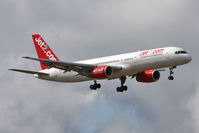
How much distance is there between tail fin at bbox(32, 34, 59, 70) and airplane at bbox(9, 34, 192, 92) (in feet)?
17.0

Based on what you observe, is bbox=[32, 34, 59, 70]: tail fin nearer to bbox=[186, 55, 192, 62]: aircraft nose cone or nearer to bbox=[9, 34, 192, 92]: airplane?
bbox=[9, 34, 192, 92]: airplane

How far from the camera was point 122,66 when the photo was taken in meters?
85.6

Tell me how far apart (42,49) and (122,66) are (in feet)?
65.1

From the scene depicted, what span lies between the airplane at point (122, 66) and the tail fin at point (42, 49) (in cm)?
519

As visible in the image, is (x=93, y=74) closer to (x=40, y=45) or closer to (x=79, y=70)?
(x=79, y=70)

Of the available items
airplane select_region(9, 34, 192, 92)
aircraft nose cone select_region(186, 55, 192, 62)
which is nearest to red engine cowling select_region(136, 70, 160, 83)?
airplane select_region(9, 34, 192, 92)

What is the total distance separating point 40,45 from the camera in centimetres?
10050

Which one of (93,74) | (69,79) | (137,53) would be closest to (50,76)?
(69,79)

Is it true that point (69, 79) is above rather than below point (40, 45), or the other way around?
below

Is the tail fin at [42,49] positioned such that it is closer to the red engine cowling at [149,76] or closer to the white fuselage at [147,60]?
the white fuselage at [147,60]

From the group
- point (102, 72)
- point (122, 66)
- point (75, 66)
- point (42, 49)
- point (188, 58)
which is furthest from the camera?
point (42, 49)

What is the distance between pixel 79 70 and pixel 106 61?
4.46 m

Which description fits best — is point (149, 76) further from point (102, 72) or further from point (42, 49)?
point (42, 49)

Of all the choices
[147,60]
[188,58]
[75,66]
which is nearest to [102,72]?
[75,66]
